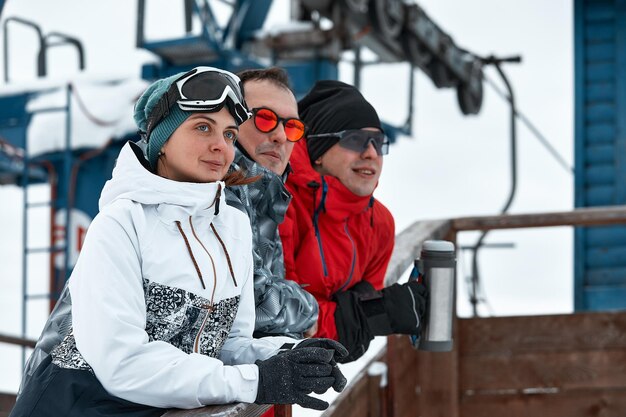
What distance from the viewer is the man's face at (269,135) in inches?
77.4

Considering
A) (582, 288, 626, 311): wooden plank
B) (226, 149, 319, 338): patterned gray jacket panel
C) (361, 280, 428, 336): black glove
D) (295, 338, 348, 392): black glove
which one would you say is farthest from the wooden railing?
Answer: (582, 288, 626, 311): wooden plank

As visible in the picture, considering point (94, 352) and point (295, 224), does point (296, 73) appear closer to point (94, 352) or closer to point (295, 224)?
point (295, 224)

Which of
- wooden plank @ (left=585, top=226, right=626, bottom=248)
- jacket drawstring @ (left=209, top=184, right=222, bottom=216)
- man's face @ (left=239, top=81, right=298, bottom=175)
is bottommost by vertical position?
wooden plank @ (left=585, top=226, right=626, bottom=248)

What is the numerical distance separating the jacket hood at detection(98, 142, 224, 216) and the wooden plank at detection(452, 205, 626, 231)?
2.66m

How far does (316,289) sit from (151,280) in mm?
856

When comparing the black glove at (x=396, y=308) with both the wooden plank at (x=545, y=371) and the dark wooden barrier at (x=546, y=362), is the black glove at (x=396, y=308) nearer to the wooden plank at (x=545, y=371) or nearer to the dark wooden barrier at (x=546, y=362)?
the dark wooden barrier at (x=546, y=362)

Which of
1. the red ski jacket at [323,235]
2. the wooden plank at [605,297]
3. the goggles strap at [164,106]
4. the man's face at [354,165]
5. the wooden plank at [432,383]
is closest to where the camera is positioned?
the goggles strap at [164,106]

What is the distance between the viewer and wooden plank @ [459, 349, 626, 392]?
3807 mm

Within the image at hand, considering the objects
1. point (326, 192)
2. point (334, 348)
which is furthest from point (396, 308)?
point (334, 348)

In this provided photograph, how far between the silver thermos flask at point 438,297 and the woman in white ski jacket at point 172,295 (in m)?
0.95

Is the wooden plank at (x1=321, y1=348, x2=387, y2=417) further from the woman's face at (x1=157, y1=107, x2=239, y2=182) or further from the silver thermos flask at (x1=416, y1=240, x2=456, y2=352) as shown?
the woman's face at (x1=157, y1=107, x2=239, y2=182)

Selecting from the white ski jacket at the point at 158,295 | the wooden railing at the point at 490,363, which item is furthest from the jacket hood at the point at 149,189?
the wooden railing at the point at 490,363

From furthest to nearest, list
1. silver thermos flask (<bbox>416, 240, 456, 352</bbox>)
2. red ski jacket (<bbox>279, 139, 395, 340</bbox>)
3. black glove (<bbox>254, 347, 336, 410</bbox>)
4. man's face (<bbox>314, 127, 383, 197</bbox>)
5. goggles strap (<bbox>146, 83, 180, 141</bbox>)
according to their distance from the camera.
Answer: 1. silver thermos flask (<bbox>416, 240, 456, 352</bbox>)
2. man's face (<bbox>314, 127, 383, 197</bbox>)
3. red ski jacket (<bbox>279, 139, 395, 340</bbox>)
4. goggles strap (<bbox>146, 83, 180, 141</bbox>)
5. black glove (<bbox>254, 347, 336, 410</bbox>)

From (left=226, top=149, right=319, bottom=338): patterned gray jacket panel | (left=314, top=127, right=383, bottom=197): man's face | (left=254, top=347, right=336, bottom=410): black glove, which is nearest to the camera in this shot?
(left=254, top=347, right=336, bottom=410): black glove
